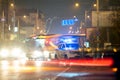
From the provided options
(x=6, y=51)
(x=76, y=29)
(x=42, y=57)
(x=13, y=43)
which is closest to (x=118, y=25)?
(x=42, y=57)

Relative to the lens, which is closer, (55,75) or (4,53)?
(55,75)

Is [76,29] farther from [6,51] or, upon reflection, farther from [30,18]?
[6,51]

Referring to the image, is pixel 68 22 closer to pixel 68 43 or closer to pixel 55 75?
pixel 68 43

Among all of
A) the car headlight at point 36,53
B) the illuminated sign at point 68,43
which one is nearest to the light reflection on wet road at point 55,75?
the illuminated sign at point 68,43

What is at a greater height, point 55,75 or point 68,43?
Answer: point 68,43

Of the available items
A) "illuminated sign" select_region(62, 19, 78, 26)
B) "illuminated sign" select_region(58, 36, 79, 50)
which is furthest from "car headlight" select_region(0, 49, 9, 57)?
"illuminated sign" select_region(58, 36, 79, 50)

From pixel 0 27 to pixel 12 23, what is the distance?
23.2 meters

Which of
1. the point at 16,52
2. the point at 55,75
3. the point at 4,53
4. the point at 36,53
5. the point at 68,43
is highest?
the point at 68,43

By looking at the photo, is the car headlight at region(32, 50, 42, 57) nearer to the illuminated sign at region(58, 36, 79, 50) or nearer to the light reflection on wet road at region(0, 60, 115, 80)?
the illuminated sign at region(58, 36, 79, 50)

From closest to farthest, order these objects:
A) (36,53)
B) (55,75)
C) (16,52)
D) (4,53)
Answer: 1. (55,75)
2. (36,53)
3. (4,53)
4. (16,52)

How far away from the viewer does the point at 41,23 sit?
198250 mm

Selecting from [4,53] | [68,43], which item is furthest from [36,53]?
[68,43]

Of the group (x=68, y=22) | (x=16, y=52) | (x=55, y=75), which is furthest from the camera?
(x=68, y=22)

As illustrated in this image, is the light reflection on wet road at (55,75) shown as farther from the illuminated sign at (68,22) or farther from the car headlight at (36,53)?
the illuminated sign at (68,22)
